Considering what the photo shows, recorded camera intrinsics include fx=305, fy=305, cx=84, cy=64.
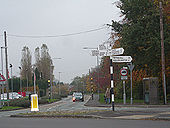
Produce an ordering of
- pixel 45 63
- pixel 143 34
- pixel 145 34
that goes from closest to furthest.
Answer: pixel 145 34 < pixel 143 34 < pixel 45 63

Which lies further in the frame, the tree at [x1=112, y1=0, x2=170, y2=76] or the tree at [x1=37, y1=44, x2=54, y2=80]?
the tree at [x1=37, y1=44, x2=54, y2=80]

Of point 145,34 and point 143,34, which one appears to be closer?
point 145,34

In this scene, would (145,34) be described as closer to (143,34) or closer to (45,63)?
(143,34)

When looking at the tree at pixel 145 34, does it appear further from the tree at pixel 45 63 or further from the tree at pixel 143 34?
the tree at pixel 45 63

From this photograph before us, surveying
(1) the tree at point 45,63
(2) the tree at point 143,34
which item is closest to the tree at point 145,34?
(2) the tree at point 143,34

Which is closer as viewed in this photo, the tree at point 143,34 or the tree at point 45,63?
the tree at point 143,34

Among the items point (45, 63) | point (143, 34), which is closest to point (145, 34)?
point (143, 34)

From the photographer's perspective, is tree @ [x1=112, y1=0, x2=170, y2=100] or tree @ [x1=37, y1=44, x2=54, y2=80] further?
tree @ [x1=37, y1=44, x2=54, y2=80]

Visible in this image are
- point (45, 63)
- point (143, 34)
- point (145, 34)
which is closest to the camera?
point (145, 34)

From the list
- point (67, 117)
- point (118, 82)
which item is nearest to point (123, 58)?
point (67, 117)

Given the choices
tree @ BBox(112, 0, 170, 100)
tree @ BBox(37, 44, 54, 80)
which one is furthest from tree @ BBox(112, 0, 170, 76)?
tree @ BBox(37, 44, 54, 80)

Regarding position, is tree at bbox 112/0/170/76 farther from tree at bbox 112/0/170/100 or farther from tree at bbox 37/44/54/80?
tree at bbox 37/44/54/80

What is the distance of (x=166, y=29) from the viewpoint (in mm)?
30969

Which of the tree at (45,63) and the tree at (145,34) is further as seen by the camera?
the tree at (45,63)
